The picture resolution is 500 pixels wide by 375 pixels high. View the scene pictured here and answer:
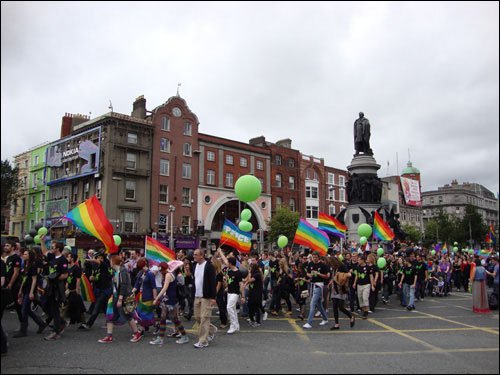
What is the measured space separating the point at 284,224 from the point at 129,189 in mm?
16572

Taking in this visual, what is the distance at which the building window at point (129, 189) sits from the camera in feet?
128

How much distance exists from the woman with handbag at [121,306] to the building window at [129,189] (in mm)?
30741

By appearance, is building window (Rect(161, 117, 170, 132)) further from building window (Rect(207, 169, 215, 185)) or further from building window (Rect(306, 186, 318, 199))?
building window (Rect(306, 186, 318, 199))

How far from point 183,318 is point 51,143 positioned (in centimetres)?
3960

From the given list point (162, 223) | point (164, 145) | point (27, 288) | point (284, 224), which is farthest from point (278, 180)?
point (27, 288)

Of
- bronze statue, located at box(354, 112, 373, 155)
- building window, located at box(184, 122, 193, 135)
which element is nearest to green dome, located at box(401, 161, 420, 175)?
building window, located at box(184, 122, 193, 135)

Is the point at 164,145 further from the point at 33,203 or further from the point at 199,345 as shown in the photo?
the point at 199,345

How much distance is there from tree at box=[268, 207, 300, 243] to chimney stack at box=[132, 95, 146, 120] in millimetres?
17531

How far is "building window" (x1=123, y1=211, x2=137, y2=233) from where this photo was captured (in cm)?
3834

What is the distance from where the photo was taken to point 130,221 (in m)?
38.7

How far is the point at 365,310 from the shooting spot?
12352mm

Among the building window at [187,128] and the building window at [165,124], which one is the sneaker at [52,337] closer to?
the building window at [165,124]

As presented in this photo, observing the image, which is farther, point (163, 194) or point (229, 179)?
point (229, 179)

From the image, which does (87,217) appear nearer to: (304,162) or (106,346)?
(106,346)
